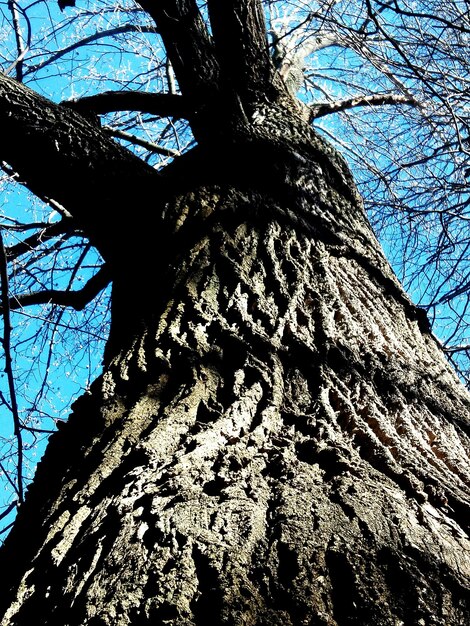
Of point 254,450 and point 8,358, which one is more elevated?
point 8,358

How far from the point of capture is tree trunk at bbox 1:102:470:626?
2.61ft

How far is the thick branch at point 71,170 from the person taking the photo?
81.7 inches

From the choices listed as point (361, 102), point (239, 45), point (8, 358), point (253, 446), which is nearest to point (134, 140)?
point (239, 45)

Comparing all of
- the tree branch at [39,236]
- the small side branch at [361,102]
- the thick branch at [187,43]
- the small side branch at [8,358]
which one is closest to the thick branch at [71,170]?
the small side branch at [8,358]

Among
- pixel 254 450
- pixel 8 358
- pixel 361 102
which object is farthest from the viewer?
pixel 361 102

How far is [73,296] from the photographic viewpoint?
2902 mm

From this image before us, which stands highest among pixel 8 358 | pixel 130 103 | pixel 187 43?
pixel 187 43

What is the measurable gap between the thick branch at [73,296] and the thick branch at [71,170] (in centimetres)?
66

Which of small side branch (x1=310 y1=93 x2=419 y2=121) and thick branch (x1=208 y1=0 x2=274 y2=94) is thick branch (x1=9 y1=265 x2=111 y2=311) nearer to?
thick branch (x1=208 y1=0 x2=274 y2=94)

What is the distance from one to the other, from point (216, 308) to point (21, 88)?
129 centimetres

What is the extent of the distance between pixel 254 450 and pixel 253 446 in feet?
0.04

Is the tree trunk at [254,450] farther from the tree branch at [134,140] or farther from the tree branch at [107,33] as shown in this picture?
the tree branch at [107,33]

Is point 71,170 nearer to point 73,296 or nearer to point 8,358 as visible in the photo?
point 8,358

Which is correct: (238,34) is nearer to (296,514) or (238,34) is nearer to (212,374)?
(212,374)
